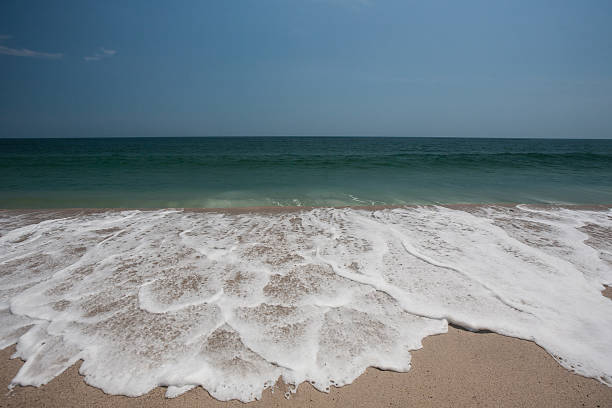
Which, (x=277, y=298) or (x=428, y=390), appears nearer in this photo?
(x=428, y=390)

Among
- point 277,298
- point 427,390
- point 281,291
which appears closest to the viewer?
point 427,390

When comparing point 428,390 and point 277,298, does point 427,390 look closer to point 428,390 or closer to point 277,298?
point 428,390

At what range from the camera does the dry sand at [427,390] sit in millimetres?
1632

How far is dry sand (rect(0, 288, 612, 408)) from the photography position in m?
1.63

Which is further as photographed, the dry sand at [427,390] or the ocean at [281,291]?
the ocean at [281,291]

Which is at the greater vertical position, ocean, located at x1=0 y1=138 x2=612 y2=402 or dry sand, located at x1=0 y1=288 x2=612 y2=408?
ocean, located at x1=0 y1=138 x2=612 y2=402

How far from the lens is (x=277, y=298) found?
8.68 ft

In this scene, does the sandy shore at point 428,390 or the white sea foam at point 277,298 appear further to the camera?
the white sea foam at point 277,298

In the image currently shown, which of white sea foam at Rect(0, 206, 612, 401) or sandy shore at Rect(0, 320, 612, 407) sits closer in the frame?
sandy shore at Rect(0, 320, 612, 407)

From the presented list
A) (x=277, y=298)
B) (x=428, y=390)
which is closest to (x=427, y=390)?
(x=428, y=390)

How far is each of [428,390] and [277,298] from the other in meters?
1.50

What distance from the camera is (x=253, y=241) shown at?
4.09 metres

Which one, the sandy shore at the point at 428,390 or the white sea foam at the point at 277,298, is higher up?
the white sea foam at the point at 277,298

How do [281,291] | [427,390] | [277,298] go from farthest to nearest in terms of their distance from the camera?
1. [281,291]
2. [277,298]
3. [427,390]
